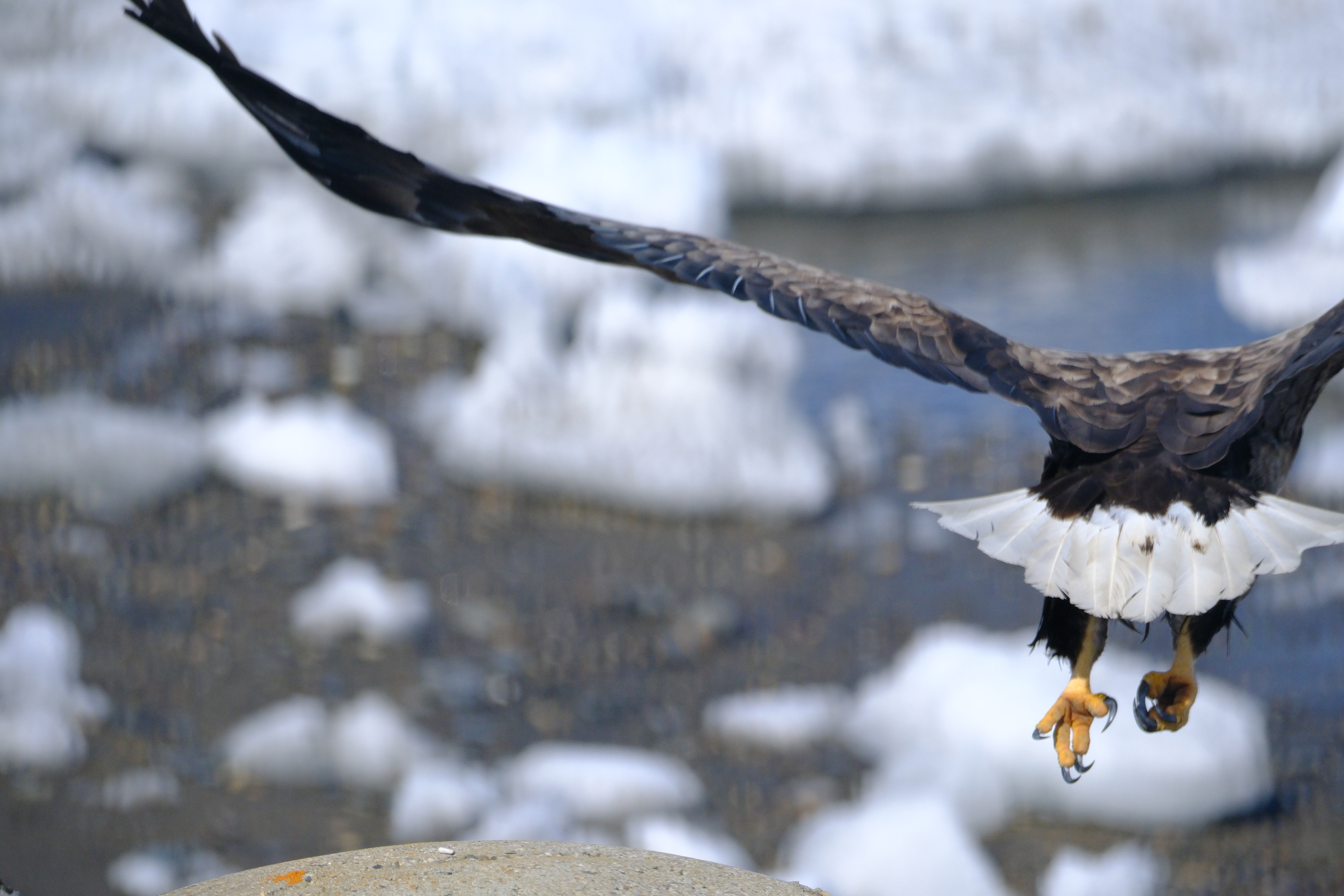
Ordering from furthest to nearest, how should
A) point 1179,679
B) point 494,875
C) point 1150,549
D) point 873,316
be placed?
point 873,316 < point 1179,679 < point 494,875 < point 1150,549

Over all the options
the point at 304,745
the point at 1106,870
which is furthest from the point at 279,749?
the point at 1106,870

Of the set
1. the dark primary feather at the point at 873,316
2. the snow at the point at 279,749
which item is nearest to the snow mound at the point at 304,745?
A: the snow at the point at 279,749

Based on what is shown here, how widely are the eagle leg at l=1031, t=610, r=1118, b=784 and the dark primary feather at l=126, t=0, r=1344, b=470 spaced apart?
476 mm

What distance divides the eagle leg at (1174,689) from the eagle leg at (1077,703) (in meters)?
0.10

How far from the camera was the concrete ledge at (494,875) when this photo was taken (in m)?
2.88

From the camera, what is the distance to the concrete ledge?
2883 millimetres

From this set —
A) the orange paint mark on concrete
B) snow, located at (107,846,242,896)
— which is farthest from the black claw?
snow, located at (107,846,242,896)

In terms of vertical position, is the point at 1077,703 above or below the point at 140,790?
below

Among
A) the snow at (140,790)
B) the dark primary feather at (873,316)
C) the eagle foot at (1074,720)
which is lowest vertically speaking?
the eagle foot at (1074,720)

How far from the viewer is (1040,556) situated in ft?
8.82

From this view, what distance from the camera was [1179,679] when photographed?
317 centimetres

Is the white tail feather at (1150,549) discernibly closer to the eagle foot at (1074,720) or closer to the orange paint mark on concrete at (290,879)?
the eagle foot at (1074,720)

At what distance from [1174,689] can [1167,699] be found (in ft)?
0.11

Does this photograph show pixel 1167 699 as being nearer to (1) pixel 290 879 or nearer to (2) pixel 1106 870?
(1) pixel 290 879
